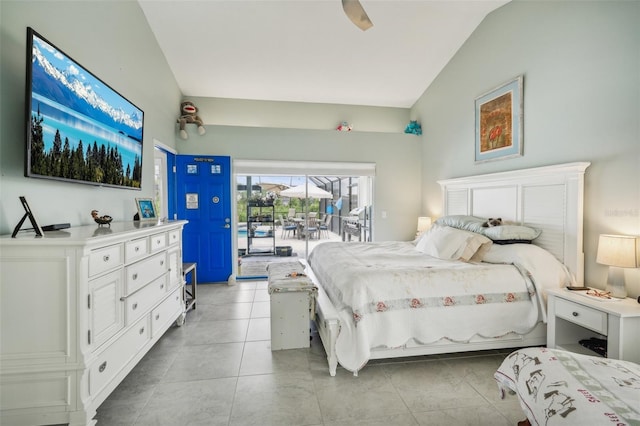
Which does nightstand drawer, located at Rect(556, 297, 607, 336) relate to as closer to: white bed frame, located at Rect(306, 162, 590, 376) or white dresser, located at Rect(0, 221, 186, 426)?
white bed frame, located at Rect(306, 162, 590, 376)

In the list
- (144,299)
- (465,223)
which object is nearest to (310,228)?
(465,223)

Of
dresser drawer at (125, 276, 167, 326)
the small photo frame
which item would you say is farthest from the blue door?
dresser drawer at (125, 276, 167, 326)

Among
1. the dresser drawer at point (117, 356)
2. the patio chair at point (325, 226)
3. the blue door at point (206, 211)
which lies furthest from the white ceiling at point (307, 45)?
the dresser drawer at point (117, 356)

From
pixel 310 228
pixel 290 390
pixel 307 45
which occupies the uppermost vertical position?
pixel 307 45

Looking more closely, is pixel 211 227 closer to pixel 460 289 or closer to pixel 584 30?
pixel 460 289

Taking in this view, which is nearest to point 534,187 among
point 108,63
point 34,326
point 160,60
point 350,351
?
point 350,351

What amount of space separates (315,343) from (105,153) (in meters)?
2.50

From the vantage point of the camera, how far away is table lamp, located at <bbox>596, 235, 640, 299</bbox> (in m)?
1.98

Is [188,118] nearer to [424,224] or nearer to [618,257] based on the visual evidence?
[424,224]

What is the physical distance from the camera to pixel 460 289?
7.55 ft

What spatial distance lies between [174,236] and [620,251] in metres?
3.68

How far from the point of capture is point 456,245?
288 centimetres

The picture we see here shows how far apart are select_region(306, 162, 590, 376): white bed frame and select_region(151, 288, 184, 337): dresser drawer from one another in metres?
1.38

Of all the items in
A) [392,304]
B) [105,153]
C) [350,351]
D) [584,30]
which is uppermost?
[584,30]
